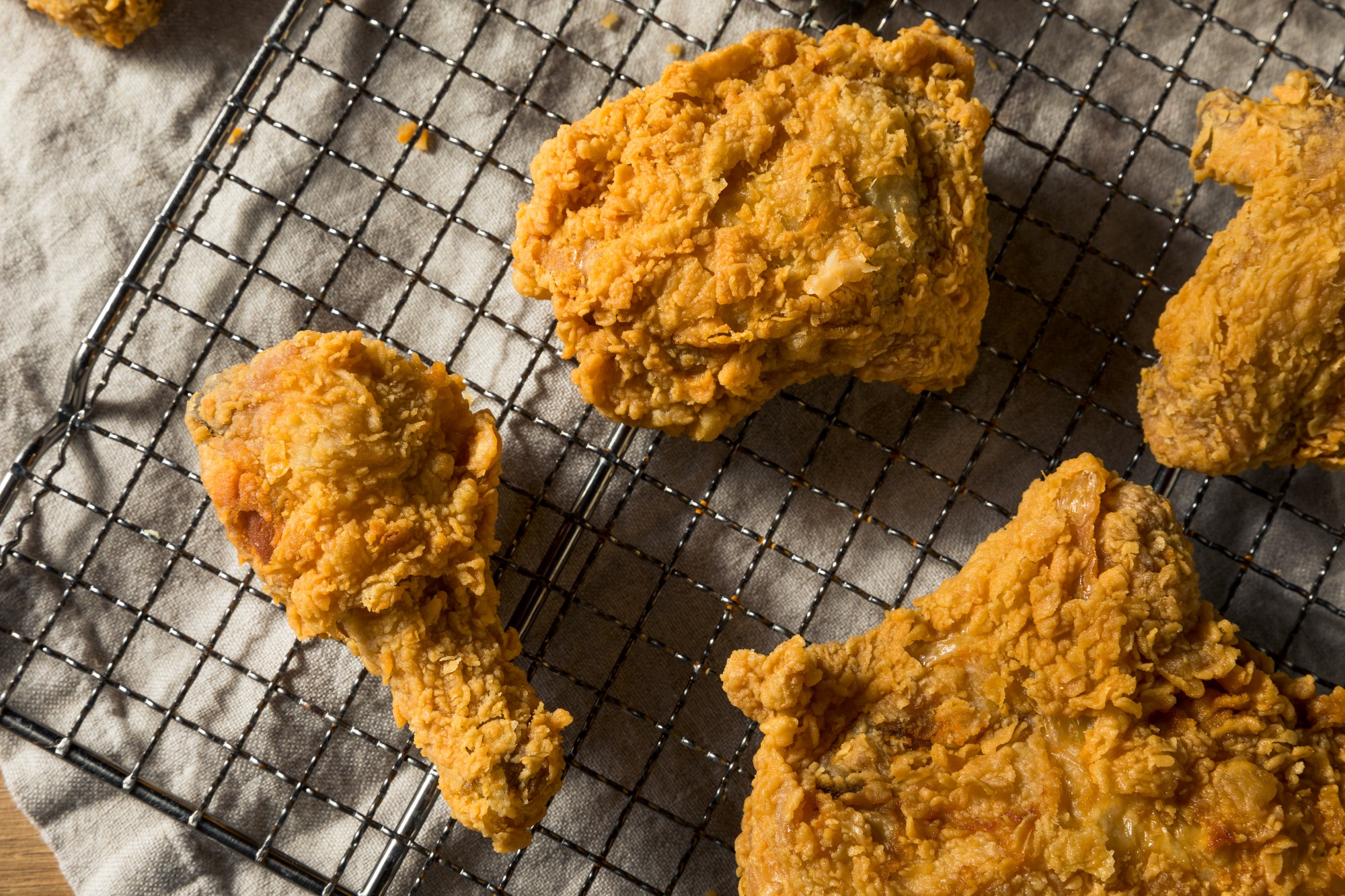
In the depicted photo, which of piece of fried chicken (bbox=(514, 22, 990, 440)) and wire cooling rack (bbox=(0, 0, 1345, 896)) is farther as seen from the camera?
wire cooling rack (bbox=(0, 0, 1345, 896))

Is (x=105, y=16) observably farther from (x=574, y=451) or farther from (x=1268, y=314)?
(x=1268, y=314)

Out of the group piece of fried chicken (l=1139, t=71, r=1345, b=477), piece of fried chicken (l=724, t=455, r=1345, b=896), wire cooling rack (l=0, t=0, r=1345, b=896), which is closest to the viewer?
piece of fried chicken (l=724, t=455, r=1345, b=896)

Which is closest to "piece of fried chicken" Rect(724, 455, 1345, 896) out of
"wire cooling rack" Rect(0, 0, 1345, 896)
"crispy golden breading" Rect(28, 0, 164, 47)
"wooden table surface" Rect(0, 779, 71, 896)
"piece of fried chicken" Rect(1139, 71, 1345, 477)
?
"piece of fried chicken" Rect(1139, 71, 1345, 477)

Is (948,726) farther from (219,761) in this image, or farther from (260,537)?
(219,761)

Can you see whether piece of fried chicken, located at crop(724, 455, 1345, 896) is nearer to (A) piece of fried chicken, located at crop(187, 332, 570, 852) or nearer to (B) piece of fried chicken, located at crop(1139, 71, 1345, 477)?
(B) piece of fried chicken, located at crop(1139, 71, 1345, 477)

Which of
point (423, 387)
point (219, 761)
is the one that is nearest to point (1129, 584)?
point (423, 387)

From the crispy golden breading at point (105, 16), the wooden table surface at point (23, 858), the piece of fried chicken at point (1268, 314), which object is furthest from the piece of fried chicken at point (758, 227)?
the wooden table surface at point (23, 858)
